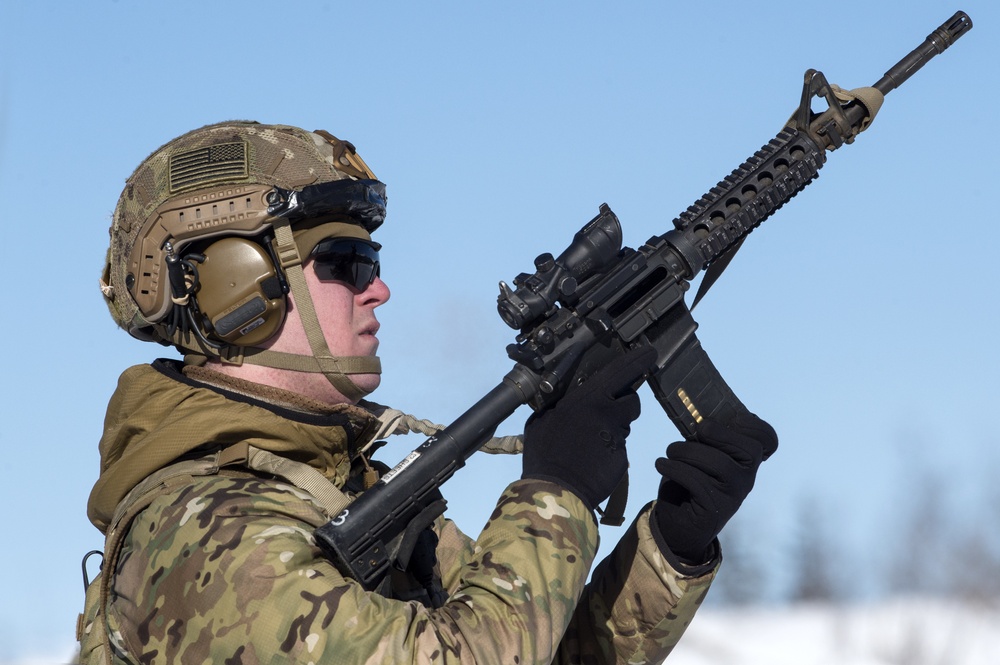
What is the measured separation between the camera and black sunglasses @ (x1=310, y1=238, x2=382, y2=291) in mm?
5793

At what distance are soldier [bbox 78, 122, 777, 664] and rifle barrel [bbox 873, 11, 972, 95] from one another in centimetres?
210

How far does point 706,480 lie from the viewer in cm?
545

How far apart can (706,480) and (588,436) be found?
0.63 meters

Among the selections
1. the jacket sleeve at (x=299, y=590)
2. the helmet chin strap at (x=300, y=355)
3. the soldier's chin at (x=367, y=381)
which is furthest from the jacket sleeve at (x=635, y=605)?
the helmet chin strap at (x=300, y=355)

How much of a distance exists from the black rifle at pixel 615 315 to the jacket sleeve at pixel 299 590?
0.98 feet

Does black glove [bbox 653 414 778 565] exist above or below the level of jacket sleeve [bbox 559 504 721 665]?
above

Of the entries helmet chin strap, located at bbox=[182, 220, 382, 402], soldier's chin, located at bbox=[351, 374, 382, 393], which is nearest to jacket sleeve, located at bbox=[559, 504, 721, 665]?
soldier's chin, located at bbox=[351, 374, 382, 393]

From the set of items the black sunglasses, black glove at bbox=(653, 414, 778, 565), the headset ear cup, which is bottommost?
black glove at bbox=(653, 414, 778, 565)

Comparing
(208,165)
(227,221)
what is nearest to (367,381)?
(227,221)

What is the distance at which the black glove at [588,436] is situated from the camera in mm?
5191

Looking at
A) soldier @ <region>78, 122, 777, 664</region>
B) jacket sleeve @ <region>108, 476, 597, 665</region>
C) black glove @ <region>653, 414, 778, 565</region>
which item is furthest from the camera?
black glove @ <region>653, 414, 778, 565</region>

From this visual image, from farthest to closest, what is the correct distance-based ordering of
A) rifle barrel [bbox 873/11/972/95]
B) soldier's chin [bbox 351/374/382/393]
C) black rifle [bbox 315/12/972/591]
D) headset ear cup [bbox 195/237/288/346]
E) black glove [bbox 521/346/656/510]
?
rifle barrel [bbox 873/11/972/95]
soldier's chin [bbox 351/374/382/393]
headset ear cup [bbox 195/237/288/346]
black glove [bbox 521/346/656/510]
black rifle [bbox 315/12/972/591]

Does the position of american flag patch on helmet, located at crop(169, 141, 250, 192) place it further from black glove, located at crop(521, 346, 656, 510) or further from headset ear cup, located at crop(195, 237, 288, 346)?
black glove, located at crop(521, 346, 656, 510)

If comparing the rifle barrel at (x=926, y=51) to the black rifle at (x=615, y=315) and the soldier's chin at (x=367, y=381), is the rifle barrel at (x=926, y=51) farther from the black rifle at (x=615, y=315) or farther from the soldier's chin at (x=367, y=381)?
the soldier's chin at (x=367, y=381)
